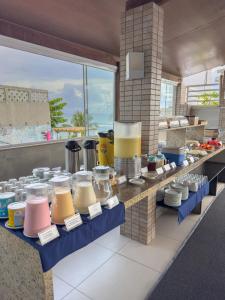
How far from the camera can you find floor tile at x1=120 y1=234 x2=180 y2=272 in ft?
6.29

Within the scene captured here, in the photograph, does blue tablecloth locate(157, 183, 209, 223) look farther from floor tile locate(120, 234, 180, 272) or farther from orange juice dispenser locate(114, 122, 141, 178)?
orange juice dispenser locate(114, 122, 141, 178)

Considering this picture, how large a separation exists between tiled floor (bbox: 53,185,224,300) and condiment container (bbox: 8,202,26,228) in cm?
92

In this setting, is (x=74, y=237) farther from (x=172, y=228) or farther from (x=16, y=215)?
(x=172, y=228)

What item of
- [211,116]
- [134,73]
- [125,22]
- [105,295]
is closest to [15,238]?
[105,295]

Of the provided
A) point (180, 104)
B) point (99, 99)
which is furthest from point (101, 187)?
point (180, 104)

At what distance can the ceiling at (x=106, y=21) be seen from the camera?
2119 millimetres

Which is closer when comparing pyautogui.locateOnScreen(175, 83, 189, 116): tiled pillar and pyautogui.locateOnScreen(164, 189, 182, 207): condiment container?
pyautogui.locateOnScreen(164, 189, 182, 207): condiment container

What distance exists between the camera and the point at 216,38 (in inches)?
133

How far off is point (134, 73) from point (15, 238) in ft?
5.31

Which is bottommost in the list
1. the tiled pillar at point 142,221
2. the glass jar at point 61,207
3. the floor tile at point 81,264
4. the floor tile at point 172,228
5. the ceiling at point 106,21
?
the floor tile at point 81,264

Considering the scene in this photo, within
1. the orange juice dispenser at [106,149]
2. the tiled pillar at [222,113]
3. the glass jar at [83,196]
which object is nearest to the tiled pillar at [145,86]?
the orange juice dispenser at [106,149]

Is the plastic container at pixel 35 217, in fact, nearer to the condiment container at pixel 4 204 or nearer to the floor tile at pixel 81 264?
the condiment container at pixel 4 204

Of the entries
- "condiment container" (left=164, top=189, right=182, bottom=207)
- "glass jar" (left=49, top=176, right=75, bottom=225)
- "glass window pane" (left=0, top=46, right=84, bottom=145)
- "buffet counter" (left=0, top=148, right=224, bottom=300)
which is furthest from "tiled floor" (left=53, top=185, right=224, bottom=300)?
"glass window pane" (left=0, top=46, right=84, bottom=145)

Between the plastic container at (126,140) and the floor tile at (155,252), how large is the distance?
1.02 meters
